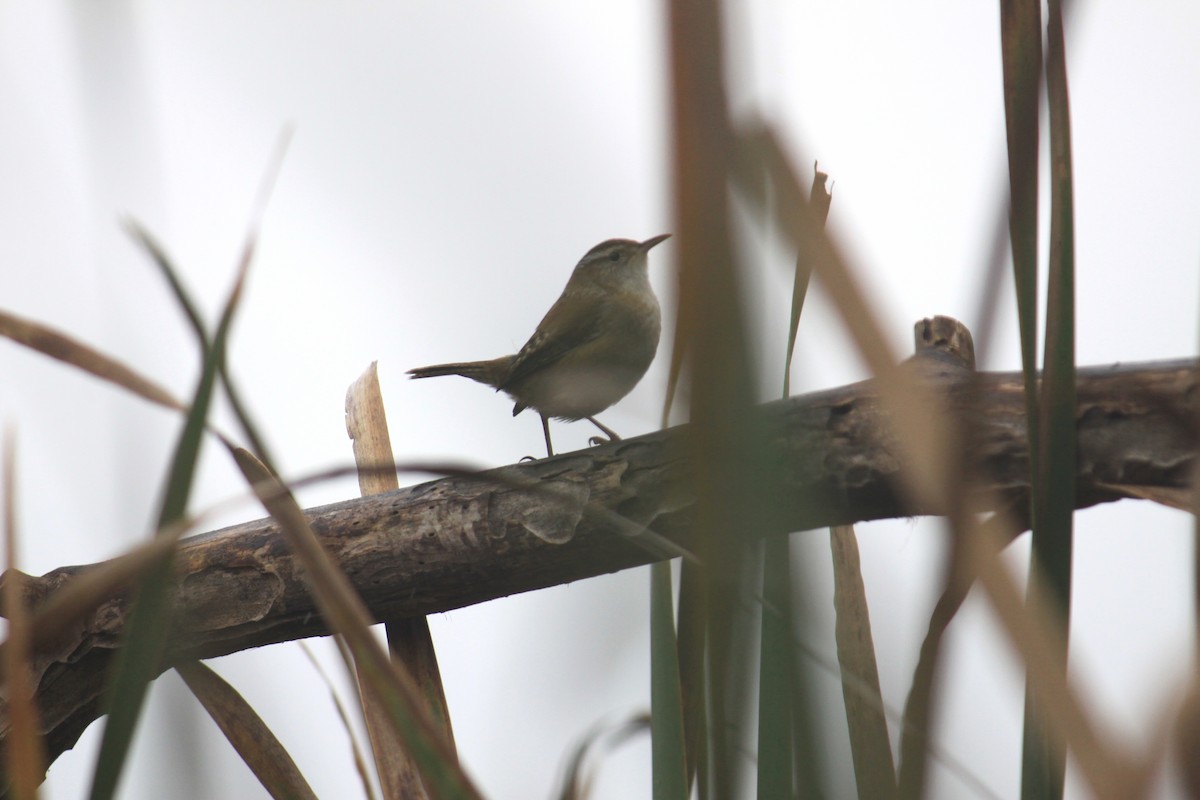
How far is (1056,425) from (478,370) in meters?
3.76

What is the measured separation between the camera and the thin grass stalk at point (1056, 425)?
3.19 ft

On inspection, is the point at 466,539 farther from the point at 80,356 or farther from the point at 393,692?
the point at 393,692

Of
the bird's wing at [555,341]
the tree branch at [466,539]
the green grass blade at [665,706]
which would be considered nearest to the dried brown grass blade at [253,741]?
the tree branch at [466,539]

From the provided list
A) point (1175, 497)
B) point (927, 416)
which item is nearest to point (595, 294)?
point (1175, 497)

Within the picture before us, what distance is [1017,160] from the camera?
3.08ft

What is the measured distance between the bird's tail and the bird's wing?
120 millimetres

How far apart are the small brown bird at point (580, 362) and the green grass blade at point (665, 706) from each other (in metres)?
2.64

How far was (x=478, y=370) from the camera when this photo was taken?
4.61 metres

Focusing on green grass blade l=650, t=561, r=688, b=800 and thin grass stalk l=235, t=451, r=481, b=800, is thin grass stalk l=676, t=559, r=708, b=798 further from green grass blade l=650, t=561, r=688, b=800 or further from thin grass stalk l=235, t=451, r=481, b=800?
thin grass stalk l=235, t=451, r=481, b=800

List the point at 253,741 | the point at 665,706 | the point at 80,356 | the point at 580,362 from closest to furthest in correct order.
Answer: the point at 80,356, the point at 665,706, the point at 253,741, the point at 580,362

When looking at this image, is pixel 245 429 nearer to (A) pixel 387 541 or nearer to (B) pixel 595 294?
(A) pixel 387 541

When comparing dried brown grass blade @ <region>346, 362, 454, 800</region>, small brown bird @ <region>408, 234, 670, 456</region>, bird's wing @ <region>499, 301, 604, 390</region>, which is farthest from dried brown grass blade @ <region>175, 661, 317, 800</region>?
bird's wing @ <region>499, 301, 604, 390</region>

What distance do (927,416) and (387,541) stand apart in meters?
1.98

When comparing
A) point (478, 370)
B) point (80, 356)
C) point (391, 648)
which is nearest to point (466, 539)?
point (391, 648)
